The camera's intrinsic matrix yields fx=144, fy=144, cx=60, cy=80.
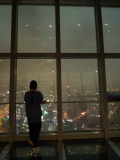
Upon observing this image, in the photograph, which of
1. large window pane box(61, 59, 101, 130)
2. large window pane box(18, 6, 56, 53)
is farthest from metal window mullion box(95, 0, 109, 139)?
large window pane box(18, 6, 56, 53)

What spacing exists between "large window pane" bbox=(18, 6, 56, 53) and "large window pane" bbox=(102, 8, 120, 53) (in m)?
1.51

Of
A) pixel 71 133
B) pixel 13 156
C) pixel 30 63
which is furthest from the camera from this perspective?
pixel 30 63

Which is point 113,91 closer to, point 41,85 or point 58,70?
point 58,70

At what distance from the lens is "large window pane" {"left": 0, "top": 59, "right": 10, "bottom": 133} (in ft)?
12.2

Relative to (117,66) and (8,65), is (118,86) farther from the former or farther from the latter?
(8,65)

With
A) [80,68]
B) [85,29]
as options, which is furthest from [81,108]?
[85,29]

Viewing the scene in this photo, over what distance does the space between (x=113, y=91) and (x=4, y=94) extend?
9.72 ft

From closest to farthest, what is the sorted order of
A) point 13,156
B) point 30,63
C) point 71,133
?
point 13,156 < point 71,133 < point 30,63

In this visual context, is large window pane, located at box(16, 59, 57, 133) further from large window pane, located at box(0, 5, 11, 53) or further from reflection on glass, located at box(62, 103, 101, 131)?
large window pane, located at box(0, 5, 11, 53)

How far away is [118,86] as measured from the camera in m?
4.06

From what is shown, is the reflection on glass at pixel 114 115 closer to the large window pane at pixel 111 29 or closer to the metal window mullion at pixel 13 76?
the large window pane at pixel 111 29

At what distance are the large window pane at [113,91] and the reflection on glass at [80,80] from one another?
35cm

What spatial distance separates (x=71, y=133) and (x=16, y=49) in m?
2.69

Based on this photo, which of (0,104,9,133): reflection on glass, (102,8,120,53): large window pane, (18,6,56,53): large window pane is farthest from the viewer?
(102,8,120,53): large window pane
